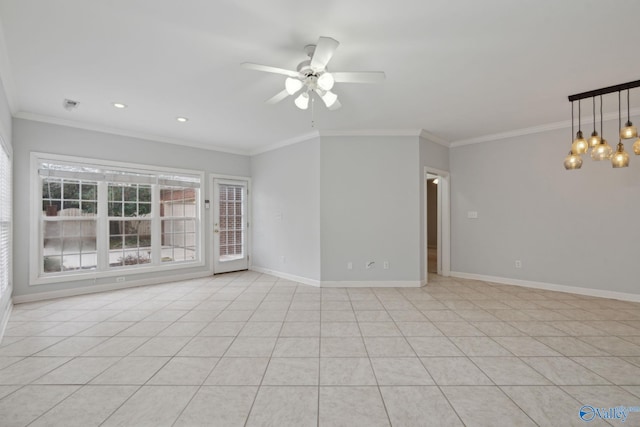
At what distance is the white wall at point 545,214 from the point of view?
397cm

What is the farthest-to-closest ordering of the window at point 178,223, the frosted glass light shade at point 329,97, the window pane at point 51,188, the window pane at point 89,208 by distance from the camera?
the window at point 178,223 → the window pane at point 89,208 → the window pane at point 51,188 → the frosted glass light shade at point 329,97

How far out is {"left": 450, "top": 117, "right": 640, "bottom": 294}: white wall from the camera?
397cm

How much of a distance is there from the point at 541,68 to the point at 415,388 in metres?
3.20

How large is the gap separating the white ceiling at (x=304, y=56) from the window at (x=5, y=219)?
81cm

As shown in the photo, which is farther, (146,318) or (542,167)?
(542,167)

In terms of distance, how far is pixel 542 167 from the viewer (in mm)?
4574

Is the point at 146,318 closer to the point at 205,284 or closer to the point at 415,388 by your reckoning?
the point at 205,284

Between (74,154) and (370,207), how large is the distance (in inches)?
188

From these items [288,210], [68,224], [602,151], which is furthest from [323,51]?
[68,224]

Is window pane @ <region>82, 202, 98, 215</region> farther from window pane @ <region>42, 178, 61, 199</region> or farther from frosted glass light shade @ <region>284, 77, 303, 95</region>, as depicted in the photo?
frosted glass light shade @ <region>284, 77, 303, 95</region>

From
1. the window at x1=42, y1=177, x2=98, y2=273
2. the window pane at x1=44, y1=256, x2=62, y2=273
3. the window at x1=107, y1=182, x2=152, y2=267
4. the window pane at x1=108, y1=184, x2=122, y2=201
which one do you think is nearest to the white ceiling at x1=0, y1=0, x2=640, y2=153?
the window at x1=42, y1=177, x2=98, y2=273

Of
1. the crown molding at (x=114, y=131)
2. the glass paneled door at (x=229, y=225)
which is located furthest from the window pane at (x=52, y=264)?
the glass paneled door at (x=229, y=225)

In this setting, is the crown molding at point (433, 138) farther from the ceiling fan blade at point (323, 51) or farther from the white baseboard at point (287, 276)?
the white baseboard at point (287, 276)

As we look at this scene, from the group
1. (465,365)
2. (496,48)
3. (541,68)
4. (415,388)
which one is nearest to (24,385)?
(415,388)
